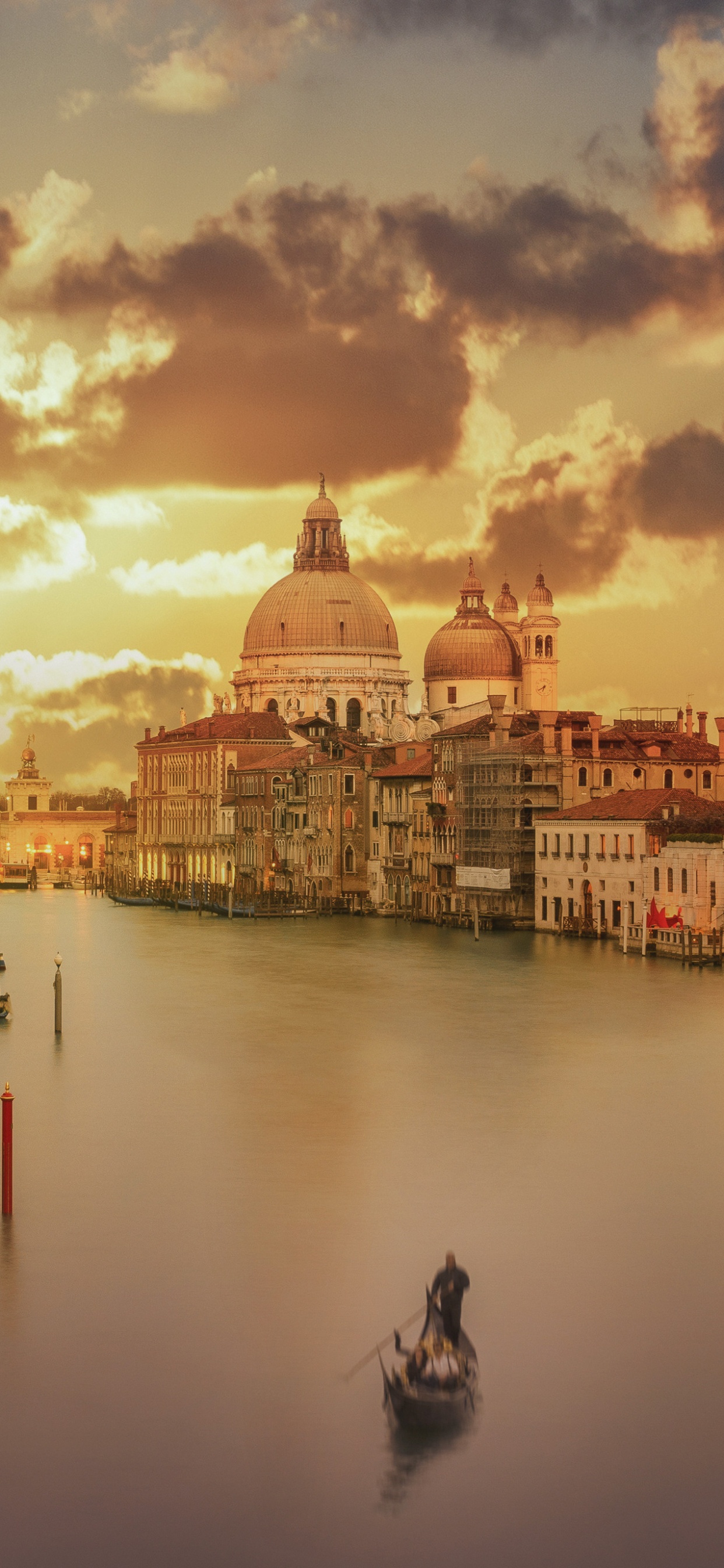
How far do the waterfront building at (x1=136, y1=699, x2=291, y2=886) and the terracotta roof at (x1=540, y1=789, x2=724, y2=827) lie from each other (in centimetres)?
2937

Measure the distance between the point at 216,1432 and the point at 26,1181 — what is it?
257 inches

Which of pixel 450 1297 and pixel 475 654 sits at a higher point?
pixel 475 654

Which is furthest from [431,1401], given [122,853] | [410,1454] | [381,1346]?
[122,853]

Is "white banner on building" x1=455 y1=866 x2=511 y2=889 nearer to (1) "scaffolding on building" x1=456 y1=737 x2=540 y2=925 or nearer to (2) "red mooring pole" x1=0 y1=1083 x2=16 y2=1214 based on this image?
(1) "scaffolding on building" x1=456 y1=737 x2=540 y2=925

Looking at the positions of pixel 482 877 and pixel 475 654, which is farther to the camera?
pixel 475 654

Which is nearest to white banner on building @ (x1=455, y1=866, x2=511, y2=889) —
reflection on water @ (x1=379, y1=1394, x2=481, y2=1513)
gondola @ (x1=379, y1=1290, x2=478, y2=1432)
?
gondola @ (x1=379, y1=1290, x2=478, y2=1432)

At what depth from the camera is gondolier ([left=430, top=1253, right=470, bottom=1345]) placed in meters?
12.2

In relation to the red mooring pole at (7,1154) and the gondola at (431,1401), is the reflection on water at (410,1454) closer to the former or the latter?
the gondola at (431,1401)

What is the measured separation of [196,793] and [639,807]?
38470mm

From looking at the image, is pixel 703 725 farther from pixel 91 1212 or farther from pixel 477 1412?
pixel 477 1412

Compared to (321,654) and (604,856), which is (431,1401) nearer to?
(604,856)

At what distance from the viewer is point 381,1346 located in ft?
42.1

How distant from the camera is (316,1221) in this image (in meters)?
16.3

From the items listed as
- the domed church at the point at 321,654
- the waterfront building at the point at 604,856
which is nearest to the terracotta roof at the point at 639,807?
the waterfront building at the point at 604,856
